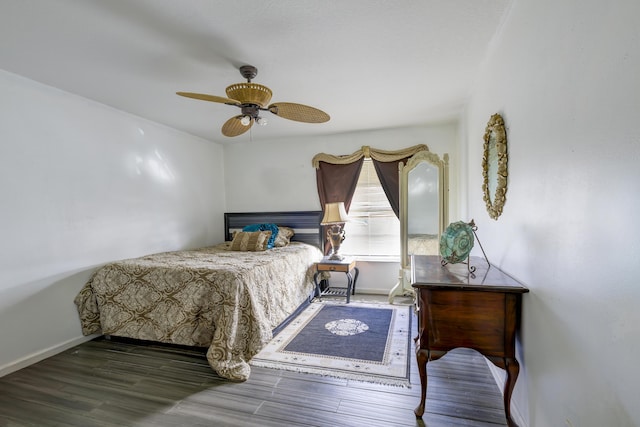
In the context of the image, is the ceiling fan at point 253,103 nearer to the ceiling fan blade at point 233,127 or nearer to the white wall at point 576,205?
the ceiling fan blade at point 233,127

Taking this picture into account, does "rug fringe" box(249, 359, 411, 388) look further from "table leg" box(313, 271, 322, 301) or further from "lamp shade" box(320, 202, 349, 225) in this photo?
"lamp shade" box(320, 202, 349, 225)

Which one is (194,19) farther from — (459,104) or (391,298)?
(391,298)

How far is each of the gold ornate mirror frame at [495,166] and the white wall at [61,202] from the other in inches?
147

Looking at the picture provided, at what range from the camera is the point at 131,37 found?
1.97 meters

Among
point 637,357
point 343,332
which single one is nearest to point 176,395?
point 343,332

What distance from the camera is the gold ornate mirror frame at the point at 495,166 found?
193 centimetres

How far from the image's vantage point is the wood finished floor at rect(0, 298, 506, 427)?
183 centimetres

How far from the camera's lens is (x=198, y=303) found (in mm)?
2609

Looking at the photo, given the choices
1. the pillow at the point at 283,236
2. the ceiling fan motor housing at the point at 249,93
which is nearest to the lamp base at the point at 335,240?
the pillow at the point at 283,236

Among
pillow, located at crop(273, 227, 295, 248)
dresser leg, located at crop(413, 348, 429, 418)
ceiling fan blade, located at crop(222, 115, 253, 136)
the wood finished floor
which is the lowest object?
the wood finished floor

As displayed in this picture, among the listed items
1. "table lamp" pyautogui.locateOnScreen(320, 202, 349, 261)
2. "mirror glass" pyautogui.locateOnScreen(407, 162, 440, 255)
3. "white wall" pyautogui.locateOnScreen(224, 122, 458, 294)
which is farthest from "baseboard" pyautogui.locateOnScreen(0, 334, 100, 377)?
"mirror glass" pyautogui.locateOnScreen(407, 162, 440, 255)

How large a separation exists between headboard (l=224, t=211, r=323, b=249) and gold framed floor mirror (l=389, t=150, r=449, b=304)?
1307mm

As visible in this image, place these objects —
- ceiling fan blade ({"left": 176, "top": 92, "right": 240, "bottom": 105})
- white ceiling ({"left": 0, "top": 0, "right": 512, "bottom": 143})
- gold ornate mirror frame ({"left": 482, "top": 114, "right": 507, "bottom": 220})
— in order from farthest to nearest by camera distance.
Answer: ceiling fan blade ({"left": 176, "top": 92, "right": 240, "bottom": 105}) → gold ornate mirror frame ({"left": 482, "top": 114, "right": 507, "bottom": 220}) → white ceiling ({"left": 0, "top": 0, "right": 512, "bottom": 143})

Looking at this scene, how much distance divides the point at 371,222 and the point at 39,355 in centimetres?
399
